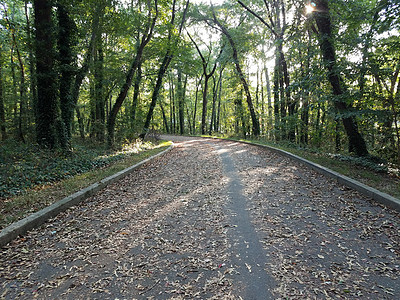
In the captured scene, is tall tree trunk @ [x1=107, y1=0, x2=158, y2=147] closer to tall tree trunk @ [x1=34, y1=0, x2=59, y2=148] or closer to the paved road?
tall tree trunk @ [x1=34, y1=0, x2=59, y2=148]

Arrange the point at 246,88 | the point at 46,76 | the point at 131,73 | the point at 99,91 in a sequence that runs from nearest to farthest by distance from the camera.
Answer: the point at 46,76 < the point at 131,73 < the point at 99,91 < the point at 246,88

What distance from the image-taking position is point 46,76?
323 inches

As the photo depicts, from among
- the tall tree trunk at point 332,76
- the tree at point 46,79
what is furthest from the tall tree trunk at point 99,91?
the tall tree trunk at point 332,76

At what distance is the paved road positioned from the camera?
2365mm

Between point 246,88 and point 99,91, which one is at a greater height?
point 246,88

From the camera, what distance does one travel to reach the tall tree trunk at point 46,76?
8195mm

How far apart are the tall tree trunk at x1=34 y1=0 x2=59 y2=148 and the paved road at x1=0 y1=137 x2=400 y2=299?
16.1 feet

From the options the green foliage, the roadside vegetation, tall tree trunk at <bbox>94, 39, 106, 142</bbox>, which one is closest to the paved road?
the roadside vegetation

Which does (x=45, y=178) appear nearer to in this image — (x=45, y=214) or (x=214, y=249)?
(x=45, y=214)

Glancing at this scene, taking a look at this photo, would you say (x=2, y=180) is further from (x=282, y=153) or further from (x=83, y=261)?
(x=282, y=153)

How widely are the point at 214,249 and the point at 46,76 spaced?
8.76 metres

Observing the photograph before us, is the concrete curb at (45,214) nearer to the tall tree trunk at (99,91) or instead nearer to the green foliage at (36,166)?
the green foliage at (36,166)

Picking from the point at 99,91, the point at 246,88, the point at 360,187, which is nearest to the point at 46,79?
the point at 99,91

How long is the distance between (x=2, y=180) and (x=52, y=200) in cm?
194
